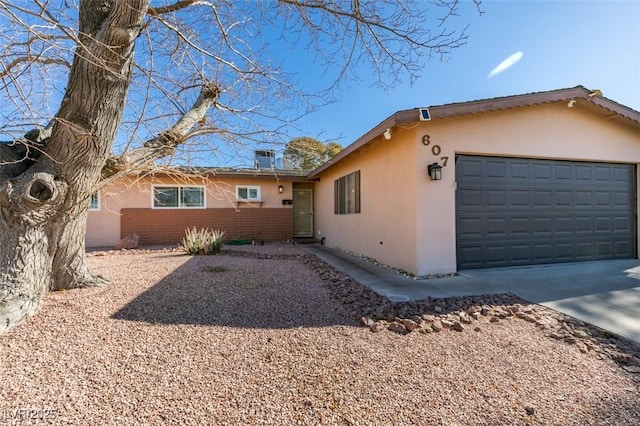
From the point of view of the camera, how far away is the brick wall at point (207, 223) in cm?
1041

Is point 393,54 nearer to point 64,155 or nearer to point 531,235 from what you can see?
point 64,155

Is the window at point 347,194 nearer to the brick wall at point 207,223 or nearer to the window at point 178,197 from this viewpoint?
the brick wall at point 207,223

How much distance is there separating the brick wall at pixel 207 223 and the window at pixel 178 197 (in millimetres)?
199

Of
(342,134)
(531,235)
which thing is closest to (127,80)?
(342,134)

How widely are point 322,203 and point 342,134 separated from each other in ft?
24.8

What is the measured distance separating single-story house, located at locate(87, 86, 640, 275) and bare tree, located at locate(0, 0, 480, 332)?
1.47 metres

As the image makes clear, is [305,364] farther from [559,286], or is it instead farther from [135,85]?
[559,286]

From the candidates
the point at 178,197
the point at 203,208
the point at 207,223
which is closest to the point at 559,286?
the point at 207,223

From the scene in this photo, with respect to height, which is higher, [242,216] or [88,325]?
[242,216]

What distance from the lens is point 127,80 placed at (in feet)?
10.8

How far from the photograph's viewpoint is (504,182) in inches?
230

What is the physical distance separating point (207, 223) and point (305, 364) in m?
9.64

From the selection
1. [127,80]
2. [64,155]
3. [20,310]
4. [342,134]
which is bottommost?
[20,310]

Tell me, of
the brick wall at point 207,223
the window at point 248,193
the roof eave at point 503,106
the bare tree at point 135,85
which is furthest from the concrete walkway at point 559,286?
the window at point 248,193
